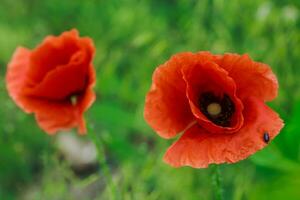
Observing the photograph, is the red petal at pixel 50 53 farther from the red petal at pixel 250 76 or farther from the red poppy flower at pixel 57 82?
the red petal at pixel 250 76

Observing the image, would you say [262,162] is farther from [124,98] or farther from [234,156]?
[124,98]

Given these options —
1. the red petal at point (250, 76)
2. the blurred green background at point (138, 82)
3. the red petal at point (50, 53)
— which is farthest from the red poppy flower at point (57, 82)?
the red petal at point (250, 76)

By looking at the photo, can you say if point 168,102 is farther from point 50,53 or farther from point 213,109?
point 50,53

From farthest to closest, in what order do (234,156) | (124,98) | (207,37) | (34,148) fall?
(34,148), (124,98), (207,37), (234,156)

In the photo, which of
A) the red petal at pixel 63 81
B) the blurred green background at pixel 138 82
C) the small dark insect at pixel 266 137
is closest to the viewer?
the small dark insect at pixel 266 137

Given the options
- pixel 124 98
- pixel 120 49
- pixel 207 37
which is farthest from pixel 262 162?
pixel 120 49

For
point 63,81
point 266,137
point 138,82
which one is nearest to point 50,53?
point 63,81

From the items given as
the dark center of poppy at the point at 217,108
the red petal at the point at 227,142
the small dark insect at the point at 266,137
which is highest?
the small dark insect at the point at 266,137
